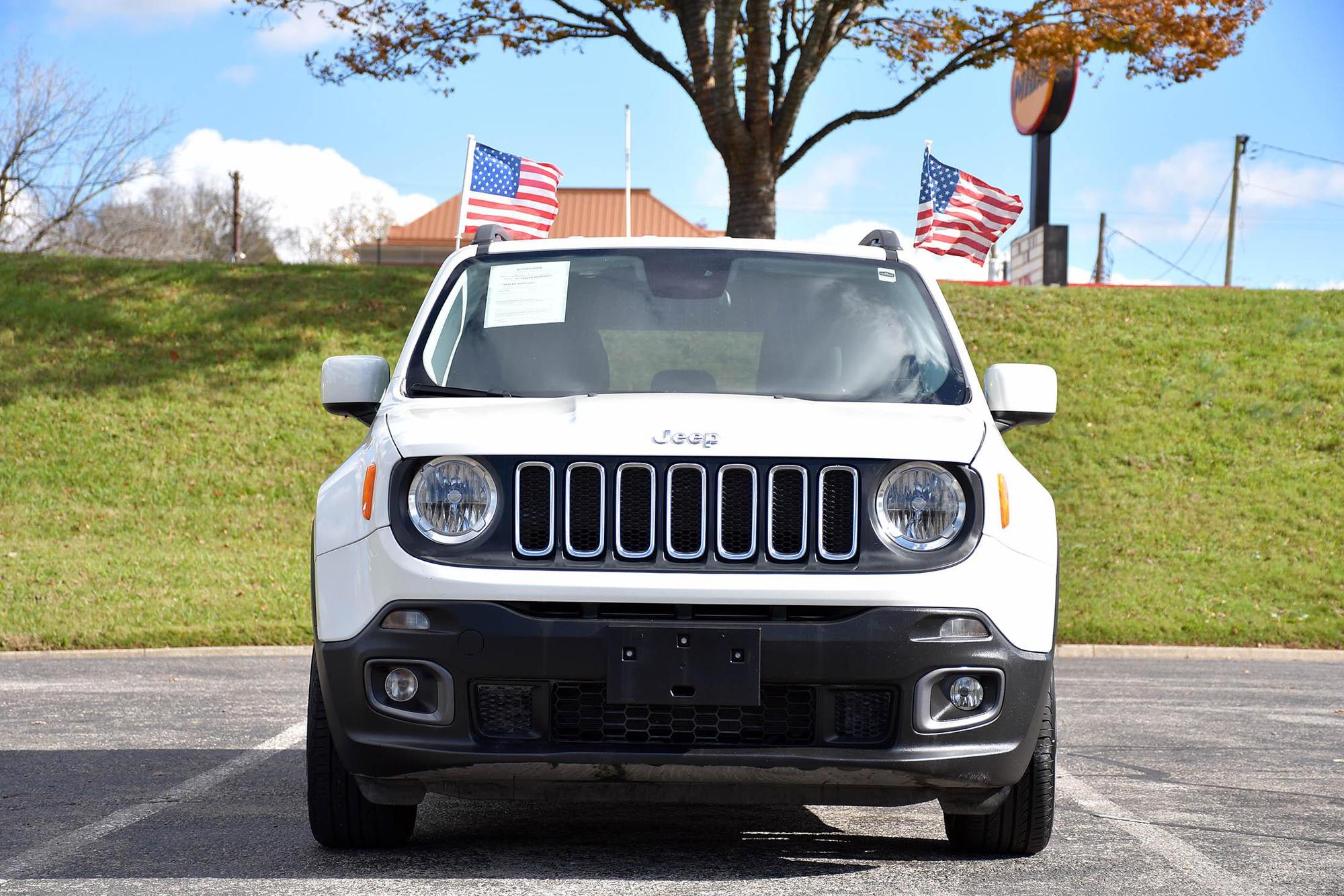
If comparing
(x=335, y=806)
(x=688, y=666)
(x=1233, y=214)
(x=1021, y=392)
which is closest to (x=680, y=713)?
(x=688, y=666)

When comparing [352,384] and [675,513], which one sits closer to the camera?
[675,513]

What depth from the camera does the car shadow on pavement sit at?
4445mm

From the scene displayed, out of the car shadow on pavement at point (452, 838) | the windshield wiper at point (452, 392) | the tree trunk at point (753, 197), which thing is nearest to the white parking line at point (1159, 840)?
the car shadow on pavement at point (452, 838)

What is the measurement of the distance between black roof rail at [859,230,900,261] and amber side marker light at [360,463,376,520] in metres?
1.46

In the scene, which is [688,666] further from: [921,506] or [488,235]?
[488,235]

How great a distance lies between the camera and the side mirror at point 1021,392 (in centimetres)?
487

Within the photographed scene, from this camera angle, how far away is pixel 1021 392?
4871 mm

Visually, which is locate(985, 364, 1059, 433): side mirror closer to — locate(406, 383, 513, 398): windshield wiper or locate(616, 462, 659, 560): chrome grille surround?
locate(616, 462, 659, 560): chrome grille surround

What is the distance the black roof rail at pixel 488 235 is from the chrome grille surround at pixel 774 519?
5.77 ft

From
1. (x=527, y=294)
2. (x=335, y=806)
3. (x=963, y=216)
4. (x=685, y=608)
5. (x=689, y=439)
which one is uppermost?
(x=963, y=216)

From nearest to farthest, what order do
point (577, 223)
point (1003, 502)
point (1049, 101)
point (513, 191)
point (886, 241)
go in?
point (1003, 502)
point (886, 241)
point (513, 191)
point (1049, 101)
point (577, 223)

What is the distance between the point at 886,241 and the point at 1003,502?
1.64m

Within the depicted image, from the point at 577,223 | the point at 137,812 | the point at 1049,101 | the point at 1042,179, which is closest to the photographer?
the point at 137,812

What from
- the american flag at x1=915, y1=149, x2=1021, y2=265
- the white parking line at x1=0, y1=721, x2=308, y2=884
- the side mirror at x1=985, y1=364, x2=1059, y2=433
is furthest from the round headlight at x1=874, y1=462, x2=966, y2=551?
the american flag at x1=915, y1=149, x2=1021, y2=265
